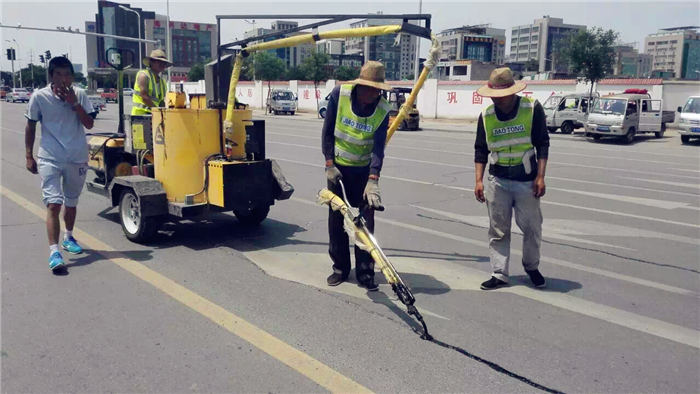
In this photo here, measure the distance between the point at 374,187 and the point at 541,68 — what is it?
158909mm

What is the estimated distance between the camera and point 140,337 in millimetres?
3975

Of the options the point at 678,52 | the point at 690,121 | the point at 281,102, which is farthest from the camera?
the point at 678,52

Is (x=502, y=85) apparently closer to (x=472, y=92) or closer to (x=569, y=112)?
(x=569, y=112)

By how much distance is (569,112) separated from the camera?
27.6 meters

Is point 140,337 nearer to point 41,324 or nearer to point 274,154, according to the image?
point 41,324

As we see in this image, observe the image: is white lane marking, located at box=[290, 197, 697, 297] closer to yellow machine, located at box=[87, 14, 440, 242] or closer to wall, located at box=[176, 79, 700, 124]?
yellow machine, located at box=[87, 14, 440, 242]

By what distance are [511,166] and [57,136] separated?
4.22 metres

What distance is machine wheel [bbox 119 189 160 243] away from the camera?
6.10 meters

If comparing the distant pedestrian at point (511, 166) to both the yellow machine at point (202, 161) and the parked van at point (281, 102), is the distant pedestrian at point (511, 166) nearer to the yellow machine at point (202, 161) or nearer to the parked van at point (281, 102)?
the yellow machine at point (202, 161)

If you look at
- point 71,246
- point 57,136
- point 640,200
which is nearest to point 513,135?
point 57,136

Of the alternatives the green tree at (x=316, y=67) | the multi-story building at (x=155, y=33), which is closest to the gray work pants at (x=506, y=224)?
the green tree at (x=316, y=67)

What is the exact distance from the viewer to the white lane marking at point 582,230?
7.19 meters

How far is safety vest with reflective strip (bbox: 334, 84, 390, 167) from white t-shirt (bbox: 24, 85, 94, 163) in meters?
2.60

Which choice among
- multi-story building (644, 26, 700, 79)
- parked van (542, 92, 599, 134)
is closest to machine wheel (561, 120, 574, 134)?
parked van (542, 92, 599, 134)
